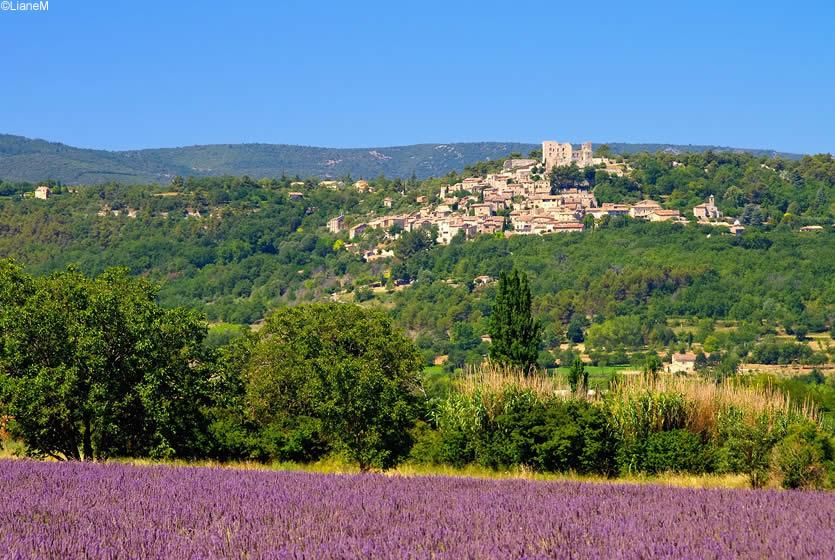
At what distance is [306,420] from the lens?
2178 centimetres

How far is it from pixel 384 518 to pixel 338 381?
42.2ft

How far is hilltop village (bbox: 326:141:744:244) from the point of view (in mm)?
135125

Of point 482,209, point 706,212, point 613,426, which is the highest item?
point 613,426

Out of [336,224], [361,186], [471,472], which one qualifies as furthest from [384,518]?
[361,186]

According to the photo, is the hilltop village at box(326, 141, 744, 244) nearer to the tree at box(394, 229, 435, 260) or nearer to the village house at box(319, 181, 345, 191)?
the tree at box(394, 229, 435, 260)

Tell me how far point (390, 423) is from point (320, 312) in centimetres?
994

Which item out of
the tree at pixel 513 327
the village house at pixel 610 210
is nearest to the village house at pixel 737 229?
the village house at pixel 610 210

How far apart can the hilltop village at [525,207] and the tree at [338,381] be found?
102 metres

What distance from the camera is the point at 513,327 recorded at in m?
29.0

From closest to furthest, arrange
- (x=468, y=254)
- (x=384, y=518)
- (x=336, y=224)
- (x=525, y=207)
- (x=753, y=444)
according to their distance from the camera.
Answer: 1. (x=384, y=518)
2. (x=753, y=444)
3. (x=468, y=254)
4. (x=525, y=207)
5. (x=336, y=224)

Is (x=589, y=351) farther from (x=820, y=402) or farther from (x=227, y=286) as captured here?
(x=820, y=402)

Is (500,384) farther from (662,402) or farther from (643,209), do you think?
(643,209)

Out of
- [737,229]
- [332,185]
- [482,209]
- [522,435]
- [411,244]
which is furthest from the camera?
[332,185]

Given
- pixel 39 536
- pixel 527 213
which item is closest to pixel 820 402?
pixel 39 536
